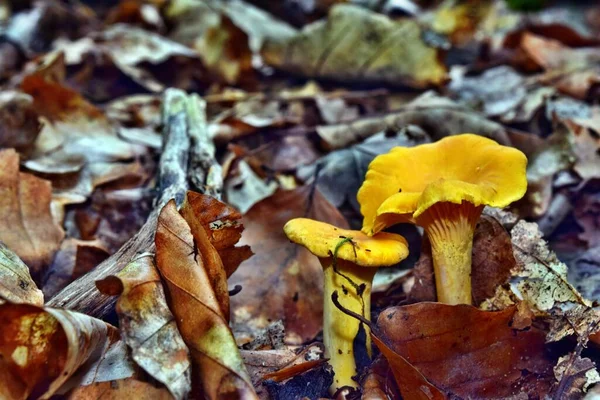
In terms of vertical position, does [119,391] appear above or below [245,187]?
above

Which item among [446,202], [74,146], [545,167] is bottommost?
[74,146]

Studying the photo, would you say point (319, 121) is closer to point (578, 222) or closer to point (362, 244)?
point (578, 222)

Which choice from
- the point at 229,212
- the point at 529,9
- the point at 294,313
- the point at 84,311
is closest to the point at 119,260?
the point at 84,311

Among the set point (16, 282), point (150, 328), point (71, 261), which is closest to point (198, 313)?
point (150, 328)

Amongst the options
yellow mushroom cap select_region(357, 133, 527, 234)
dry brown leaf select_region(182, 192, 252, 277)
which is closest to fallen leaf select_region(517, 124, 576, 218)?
yellow mushroom cap select_region(357, 133, 527, 234)

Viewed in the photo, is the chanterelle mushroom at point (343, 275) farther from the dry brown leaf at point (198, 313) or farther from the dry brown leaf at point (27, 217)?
the dry brown leaf at point (27, 217)

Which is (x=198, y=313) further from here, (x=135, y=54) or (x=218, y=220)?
(x=135, y=54)

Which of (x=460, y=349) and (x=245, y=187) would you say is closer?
(x=460, y=349)

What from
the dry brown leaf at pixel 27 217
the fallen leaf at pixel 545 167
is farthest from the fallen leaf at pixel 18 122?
the fallen leaf at pixel 545 167
